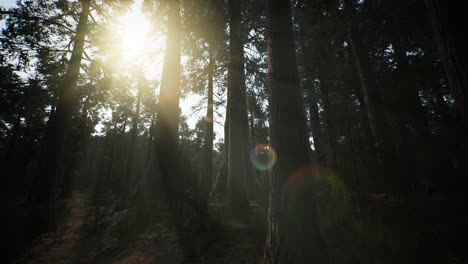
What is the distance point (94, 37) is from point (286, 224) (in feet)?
35.6

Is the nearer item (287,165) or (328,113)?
(287,165)

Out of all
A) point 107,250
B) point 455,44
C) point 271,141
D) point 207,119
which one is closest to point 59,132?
point 107,250

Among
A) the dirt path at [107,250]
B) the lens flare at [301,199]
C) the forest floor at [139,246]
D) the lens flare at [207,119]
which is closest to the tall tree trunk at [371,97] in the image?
the forest floor at [139,246]

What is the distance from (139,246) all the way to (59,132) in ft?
19.9

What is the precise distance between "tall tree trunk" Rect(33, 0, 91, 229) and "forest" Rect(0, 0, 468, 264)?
0.04 metres

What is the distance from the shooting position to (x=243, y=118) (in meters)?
7.69

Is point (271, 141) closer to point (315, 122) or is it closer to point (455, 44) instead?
point (455, 44)

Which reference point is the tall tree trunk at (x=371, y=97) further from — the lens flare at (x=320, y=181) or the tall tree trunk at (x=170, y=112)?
the tall tree trunk at (x=170, y=112)

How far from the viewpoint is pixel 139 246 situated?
16.1 feet

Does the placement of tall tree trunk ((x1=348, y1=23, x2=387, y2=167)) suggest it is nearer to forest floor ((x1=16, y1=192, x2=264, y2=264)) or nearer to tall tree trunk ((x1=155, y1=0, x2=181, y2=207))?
forest floor ((x1=16, y1=192, x2=264, y2=264))

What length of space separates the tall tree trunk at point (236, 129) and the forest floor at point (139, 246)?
1.11m

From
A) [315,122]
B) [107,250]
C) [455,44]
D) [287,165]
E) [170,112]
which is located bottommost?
[107,250]

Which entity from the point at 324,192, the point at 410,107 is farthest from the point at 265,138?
the point at 324,192

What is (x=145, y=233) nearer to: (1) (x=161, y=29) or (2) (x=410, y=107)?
(1) (x=161, y=29)
